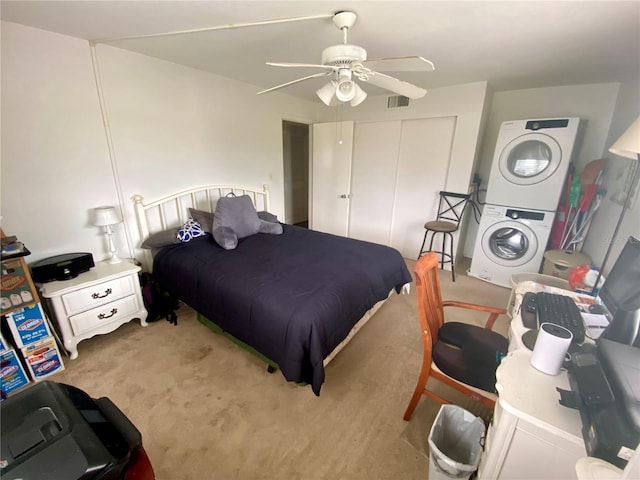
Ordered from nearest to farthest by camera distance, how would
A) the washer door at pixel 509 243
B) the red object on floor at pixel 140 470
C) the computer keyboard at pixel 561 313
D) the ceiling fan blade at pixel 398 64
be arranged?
the red object on floor at pixel 140 470, the computer keyboard at pixel 561 313, the ceiling fan blade at pixel 398 64, the washer door at pixel 509 243

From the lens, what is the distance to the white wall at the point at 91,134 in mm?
1892

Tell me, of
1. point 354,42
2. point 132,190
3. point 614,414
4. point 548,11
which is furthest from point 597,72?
point 132,190

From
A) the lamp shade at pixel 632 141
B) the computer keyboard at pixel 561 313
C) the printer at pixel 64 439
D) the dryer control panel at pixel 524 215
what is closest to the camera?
the printer at pixel 64 439

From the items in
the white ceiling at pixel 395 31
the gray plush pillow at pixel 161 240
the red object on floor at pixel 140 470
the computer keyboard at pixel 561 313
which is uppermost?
the white ceiling at pixel 395 31

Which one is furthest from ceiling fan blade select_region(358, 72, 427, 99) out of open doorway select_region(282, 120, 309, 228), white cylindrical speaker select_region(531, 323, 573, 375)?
open doorway select_region(282, 120, 309, 228)

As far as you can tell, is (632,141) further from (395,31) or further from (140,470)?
(140,470)

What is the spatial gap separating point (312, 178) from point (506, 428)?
13.4ft

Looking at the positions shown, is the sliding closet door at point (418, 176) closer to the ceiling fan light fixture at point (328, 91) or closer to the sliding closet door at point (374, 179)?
the sliding closet door at point (374, 179)

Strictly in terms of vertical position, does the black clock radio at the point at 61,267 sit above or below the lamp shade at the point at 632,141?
below

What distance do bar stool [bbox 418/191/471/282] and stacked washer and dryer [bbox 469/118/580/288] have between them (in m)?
0.31

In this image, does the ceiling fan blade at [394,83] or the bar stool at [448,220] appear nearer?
the ceiling fan blade at [394,83]

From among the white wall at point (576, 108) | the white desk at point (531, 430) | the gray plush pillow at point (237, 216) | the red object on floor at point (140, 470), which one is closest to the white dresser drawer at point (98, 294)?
the gray plush pillow at point (237, 216)

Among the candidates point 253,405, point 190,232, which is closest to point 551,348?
point 253,405

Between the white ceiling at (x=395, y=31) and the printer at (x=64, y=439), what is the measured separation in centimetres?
200
